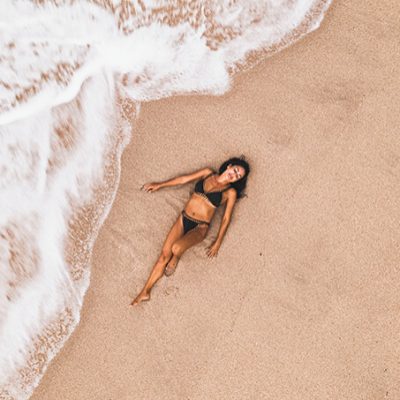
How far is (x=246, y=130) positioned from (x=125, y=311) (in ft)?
5.61

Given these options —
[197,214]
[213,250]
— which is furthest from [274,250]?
[197,214]

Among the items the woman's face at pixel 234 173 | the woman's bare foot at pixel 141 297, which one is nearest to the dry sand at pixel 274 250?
the woman's bare foot at pixel 141 297

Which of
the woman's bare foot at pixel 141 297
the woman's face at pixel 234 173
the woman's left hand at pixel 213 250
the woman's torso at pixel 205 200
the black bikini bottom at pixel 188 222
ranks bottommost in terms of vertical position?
the woman's bare foot at pixel 141 297

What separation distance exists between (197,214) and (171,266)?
1.47 ft

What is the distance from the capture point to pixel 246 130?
3.06 metres

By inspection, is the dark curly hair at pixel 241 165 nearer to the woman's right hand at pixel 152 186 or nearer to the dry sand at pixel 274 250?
the dry sand at pixel 274 250

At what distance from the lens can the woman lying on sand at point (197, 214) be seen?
2.94 m

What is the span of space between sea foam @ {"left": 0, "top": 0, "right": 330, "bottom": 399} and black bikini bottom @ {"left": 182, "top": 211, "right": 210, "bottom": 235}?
614mm

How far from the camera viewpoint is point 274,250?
3002mm

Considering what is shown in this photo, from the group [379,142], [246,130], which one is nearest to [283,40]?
[246,130]

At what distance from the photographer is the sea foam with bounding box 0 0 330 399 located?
9.71 ft

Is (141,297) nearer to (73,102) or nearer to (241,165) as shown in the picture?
(241,165)

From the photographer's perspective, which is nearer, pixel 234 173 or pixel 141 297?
pixel 234 173

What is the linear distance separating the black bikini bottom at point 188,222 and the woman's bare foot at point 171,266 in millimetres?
214
